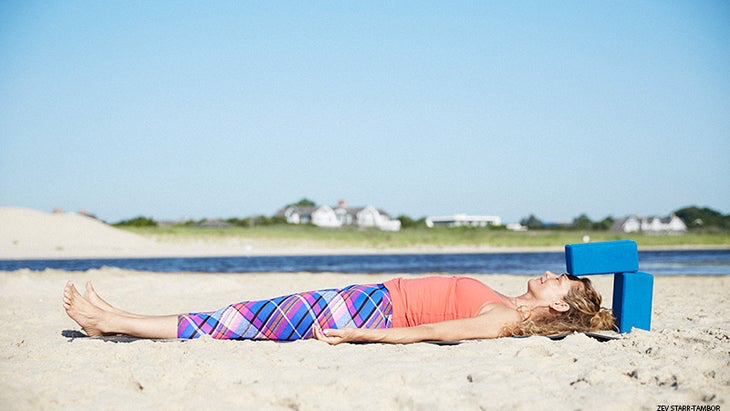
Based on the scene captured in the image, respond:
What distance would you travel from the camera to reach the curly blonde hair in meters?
4.65

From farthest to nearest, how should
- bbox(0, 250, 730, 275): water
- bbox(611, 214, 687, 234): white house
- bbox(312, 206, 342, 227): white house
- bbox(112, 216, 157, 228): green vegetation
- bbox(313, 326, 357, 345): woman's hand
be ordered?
bbox(611, 214, 687, 234): white house
bbox(312, 206, 342, 227): white house
bbox(112, 216, 157, 228): green vegetation
bbox(0, 250, 730, 275): water
bbox(313, 326, 357, 345): woman's hand

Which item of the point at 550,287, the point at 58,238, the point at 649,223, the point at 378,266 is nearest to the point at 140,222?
the point at 58,238

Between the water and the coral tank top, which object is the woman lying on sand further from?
the water

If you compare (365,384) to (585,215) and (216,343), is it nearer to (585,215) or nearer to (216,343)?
(216,343)

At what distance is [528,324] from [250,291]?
5836mm

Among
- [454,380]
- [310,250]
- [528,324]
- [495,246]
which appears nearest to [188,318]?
[454,380]

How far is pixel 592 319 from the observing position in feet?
15.8

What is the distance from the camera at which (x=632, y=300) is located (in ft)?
16.2

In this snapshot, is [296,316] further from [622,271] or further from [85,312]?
[622,271]

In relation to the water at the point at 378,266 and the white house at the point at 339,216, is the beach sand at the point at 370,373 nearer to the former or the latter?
the water at the point at 378,266

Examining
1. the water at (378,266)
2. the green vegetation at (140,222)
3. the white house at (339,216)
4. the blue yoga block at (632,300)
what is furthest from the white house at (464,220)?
the blue yoga block at (632,300)

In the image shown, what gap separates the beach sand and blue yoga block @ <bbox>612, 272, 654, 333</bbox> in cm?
16

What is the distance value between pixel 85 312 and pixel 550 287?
3.30m

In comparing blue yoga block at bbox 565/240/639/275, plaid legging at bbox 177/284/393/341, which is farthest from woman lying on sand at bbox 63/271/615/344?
blue yoga block at bbox 565/240/639/275
